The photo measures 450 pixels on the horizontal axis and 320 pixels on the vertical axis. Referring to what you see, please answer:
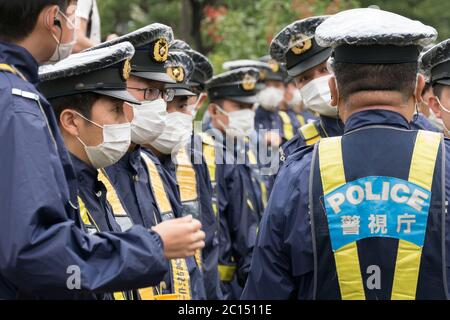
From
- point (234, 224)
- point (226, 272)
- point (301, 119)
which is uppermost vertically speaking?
point (301, 119)

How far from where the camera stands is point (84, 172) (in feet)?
14.9

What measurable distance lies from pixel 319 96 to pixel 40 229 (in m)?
3.56

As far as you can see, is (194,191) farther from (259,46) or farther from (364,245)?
(259,46)

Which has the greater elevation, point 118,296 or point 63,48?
point 63,48

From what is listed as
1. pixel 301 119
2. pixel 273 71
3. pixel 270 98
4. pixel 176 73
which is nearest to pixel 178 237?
pixel 176 73

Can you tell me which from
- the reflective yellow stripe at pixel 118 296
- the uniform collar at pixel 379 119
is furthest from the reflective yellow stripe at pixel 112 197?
the uniform collar at pixel 379 119

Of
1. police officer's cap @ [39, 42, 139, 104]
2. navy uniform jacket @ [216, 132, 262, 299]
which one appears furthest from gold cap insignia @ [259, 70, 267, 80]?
police officer's cap @ [39, 42, 139, 104]

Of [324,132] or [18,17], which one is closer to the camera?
[18,17]

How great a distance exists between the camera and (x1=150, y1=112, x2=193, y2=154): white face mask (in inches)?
265

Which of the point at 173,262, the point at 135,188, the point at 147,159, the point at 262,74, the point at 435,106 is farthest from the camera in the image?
the point at 262,74

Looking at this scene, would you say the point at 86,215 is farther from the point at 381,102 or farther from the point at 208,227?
the point at 208,227

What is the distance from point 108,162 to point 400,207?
1580 mm

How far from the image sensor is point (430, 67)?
549 cm
